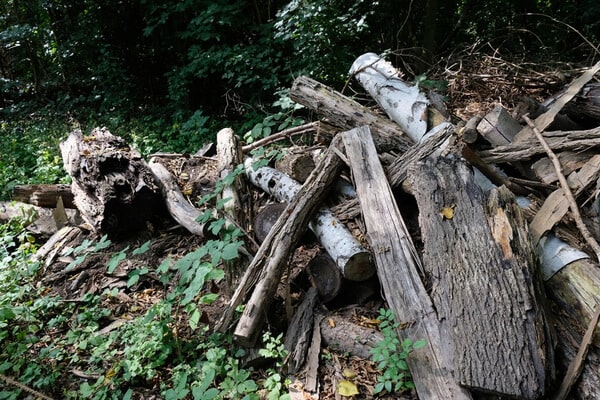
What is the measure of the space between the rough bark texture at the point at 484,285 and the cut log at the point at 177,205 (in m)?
2.01

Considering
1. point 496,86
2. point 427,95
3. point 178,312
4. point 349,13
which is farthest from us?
point 349,13

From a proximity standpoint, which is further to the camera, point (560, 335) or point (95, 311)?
point (95, 311)

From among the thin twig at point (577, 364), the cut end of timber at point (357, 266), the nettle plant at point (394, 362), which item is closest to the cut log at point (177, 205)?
the cut end of timber at point (357, 266)

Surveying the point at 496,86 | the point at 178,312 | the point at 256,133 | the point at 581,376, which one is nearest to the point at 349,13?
the point at 496,86

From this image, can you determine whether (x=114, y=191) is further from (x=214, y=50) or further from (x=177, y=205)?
(x=214, y=50)

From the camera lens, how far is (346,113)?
4.16 m

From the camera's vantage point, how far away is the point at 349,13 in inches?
243

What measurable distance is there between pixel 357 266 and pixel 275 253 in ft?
1.95

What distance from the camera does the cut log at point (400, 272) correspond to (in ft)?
6.98

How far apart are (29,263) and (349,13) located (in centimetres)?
536

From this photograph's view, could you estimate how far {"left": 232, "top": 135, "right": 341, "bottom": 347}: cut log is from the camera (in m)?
2.60

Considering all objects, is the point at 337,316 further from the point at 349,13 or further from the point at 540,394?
the point at 349,13

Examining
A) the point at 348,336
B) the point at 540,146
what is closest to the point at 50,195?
the point at 348,336

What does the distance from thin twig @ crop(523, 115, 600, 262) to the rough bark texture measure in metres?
0.42
